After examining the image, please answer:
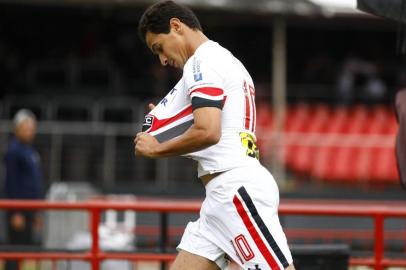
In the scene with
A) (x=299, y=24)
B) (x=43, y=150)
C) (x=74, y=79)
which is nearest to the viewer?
(x=43, y=150)

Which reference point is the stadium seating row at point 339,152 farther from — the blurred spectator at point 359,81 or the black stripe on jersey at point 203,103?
the black stripe on jersey at point 203,103

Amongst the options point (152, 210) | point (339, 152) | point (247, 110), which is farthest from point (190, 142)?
Answer: point (339, 152)

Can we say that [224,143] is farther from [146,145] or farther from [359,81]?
[359,81]

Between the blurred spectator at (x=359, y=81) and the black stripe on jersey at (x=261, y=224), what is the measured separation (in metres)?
14.4

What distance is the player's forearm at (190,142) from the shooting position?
5.80 m

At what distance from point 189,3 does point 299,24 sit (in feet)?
11.7

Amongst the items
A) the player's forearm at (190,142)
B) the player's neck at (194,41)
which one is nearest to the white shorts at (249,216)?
the player's forearm at (190,142)

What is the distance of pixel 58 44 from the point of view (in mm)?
21781

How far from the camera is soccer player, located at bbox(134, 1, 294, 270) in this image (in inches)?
238

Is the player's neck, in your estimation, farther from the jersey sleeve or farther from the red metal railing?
the red metal railing

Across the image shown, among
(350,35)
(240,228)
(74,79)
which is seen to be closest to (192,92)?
(240,228)

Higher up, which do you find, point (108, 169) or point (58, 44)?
point (58, 44)

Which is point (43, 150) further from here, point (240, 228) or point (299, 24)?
point (240, 228)

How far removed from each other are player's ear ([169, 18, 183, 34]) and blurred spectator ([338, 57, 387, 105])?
1439 cm
